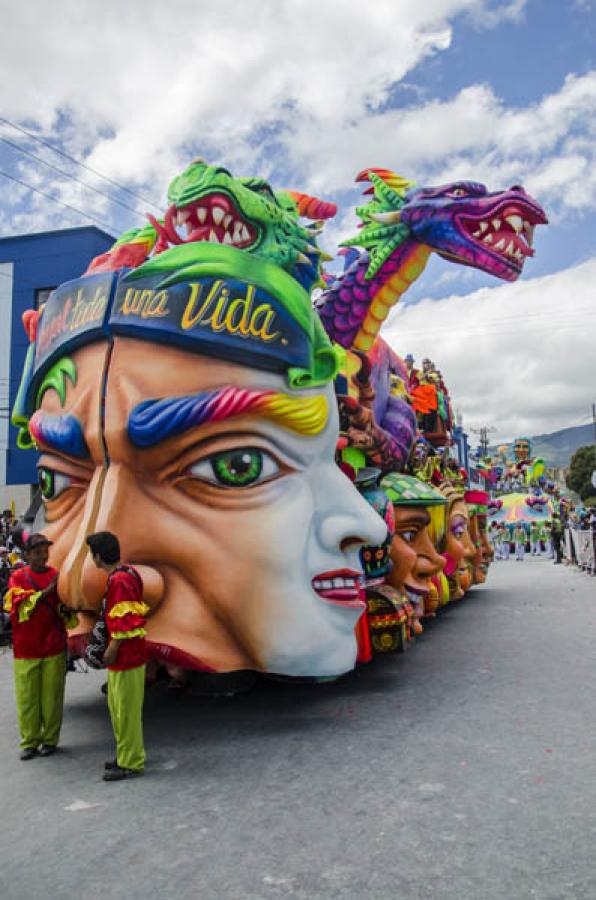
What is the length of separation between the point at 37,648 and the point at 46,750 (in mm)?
625

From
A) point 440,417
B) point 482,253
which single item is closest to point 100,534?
point 482,253

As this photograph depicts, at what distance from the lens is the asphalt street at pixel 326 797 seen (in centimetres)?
265

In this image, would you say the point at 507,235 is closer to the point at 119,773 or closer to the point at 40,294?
the point at 119,773

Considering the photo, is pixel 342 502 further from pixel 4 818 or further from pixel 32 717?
pixel 4 818

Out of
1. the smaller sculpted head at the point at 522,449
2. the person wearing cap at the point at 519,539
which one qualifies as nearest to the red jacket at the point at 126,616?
the person wearing cap at the point at 519,539

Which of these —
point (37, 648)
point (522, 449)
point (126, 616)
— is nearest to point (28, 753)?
point (37, 648)

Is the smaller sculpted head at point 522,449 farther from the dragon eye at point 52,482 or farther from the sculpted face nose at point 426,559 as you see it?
the dragon eye at point 52,482

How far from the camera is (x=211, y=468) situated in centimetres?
448

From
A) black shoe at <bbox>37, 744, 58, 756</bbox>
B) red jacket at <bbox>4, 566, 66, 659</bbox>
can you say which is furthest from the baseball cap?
black shoe at <bbox>37, 744, 58, 756</bbox>

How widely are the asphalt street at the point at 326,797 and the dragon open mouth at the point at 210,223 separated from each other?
3320mm

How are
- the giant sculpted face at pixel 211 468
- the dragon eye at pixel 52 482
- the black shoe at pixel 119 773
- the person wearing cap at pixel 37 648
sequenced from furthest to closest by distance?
the dragon eye at pixel 52 482, the giant sculpted face at pixel 211 468, the person wearing cap at pixel 37 648, the black shoe at pixel 119 773

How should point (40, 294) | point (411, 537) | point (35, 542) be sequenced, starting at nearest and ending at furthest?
point (35, 542), point (411, 537), point (40, 294)

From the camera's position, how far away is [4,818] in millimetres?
3365

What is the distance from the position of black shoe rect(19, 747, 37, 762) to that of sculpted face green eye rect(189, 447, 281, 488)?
1.86m
